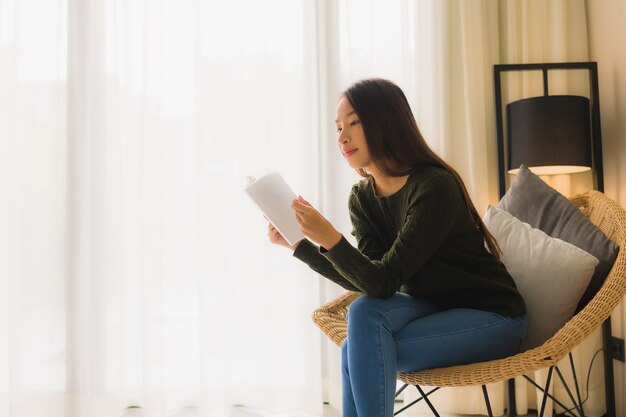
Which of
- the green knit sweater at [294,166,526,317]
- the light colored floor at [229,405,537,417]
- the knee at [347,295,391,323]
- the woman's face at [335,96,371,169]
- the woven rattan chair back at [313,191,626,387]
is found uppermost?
the woman's face at [335,96,371,169]

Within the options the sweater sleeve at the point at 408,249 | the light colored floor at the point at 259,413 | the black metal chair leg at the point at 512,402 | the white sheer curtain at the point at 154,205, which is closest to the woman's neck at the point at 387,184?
the sweater sleeve at the point at 408,249

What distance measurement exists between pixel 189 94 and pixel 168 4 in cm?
41

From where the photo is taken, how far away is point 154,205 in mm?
2221

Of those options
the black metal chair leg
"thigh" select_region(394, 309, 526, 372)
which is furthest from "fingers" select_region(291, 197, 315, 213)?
the black metal chair leg

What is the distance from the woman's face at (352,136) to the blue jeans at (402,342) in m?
0.36

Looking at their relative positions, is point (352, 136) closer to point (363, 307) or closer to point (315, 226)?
point (315, 226)

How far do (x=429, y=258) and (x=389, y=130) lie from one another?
331 millimetres

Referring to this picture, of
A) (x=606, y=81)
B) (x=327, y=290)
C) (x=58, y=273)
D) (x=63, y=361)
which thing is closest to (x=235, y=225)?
(x=327, y=290)

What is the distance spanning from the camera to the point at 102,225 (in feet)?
7.32

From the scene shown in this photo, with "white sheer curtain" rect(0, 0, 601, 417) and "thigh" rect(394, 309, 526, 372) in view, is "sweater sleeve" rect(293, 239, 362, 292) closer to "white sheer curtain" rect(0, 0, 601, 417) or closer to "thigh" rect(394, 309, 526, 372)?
"thigh" rect(394, 309, 526, 372)

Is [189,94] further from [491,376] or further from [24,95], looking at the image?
[491,376]

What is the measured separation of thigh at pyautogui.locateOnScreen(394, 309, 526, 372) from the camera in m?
1.16

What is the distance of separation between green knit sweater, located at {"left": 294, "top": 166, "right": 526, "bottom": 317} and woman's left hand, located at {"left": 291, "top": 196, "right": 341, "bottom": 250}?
0.8 inches

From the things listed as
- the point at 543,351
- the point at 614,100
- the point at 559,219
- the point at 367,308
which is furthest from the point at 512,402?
the point at 614,100
